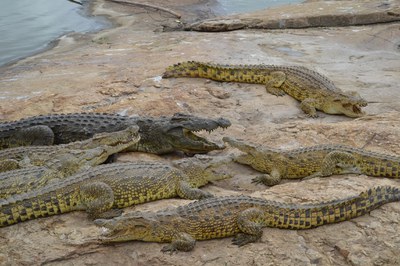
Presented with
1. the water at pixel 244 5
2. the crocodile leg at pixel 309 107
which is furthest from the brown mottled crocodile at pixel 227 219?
the water at pixel 244 5

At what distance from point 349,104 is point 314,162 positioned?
1.83m

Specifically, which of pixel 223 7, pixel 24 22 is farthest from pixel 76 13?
pixel 223 7

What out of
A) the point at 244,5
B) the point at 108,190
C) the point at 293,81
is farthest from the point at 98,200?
the point at 244,5

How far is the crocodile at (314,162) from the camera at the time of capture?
15.2 feet

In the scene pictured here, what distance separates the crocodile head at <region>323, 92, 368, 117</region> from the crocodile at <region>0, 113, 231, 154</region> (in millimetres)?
1907

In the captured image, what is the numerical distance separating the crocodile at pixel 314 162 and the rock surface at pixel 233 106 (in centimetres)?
11

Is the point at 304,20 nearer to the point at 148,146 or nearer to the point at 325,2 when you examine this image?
the point at 325,2

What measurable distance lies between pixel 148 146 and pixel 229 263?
267 centimetres

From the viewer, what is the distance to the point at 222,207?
3770mm

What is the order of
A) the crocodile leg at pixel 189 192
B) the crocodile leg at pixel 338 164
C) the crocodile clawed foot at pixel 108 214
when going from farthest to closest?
the crocodile leg at pixel 338 164, the crocodile leg at pixel 189 192, the crocodile clawed foot at pixel 108 214

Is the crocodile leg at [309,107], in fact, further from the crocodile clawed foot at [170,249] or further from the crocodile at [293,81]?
the crocodile clawed foot at [170,249]

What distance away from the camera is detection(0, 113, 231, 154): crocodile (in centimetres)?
563

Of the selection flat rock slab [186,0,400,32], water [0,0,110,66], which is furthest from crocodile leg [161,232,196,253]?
flat rock slab [186,0,400,32]

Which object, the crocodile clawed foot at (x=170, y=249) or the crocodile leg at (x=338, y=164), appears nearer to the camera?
the crocodile clawed foot at (x=170, y=249)
